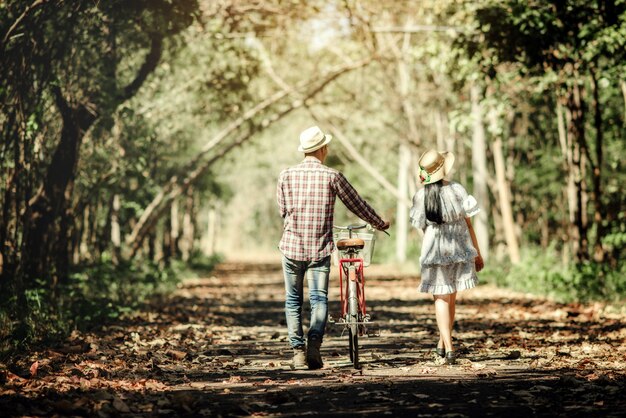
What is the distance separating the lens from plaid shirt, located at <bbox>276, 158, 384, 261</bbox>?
895 centimetres

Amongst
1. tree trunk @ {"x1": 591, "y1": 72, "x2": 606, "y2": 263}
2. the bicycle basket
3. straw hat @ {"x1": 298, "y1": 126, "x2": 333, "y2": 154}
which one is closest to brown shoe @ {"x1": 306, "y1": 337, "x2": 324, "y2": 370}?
the bicycle basket

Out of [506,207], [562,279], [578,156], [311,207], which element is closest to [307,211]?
[311,207]

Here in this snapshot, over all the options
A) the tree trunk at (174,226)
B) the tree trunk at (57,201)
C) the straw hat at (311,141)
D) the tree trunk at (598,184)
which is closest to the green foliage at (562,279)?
the tree trunk at (598,184)

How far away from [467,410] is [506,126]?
23176 mm

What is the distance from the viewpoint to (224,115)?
26.4m

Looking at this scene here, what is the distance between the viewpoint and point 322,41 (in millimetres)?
27812

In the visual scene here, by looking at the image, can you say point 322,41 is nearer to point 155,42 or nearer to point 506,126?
point 506,126

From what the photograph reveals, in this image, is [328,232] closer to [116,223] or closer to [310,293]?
[310,293]

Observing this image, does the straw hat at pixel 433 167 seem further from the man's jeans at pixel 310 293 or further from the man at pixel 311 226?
the man's jeans at pixel 310 293

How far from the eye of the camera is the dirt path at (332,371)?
693 cm

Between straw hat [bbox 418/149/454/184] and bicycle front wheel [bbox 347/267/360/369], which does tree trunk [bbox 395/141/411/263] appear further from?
bicycle front wheel [bbox 347/267/360/369]

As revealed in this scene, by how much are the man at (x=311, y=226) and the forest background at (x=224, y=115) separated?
120 inches

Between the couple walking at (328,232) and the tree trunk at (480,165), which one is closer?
the couple walking at (328,232)

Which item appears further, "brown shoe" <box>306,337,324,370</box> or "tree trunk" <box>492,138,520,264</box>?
"tree trunk" <box>492,138,520,264</box>
